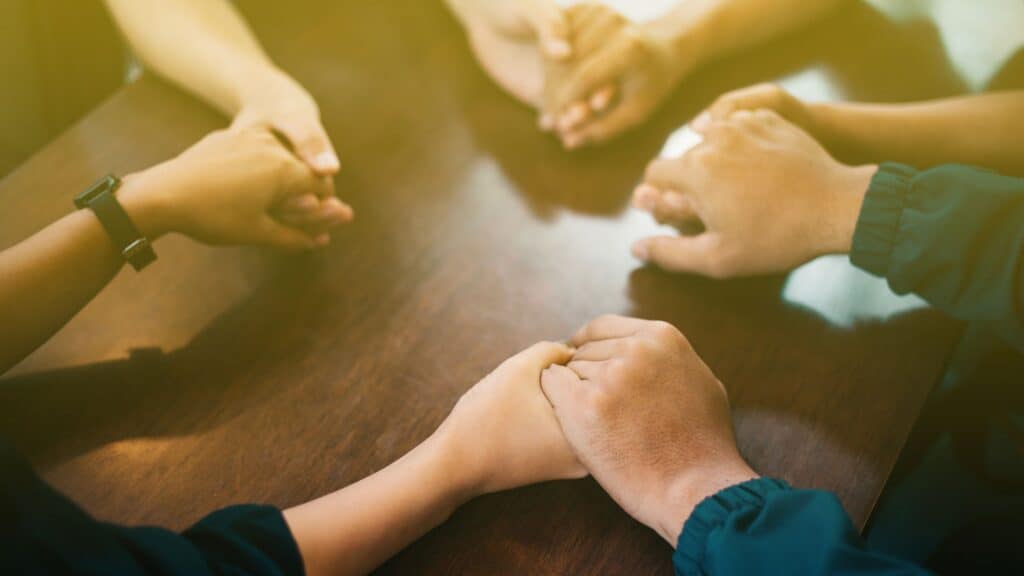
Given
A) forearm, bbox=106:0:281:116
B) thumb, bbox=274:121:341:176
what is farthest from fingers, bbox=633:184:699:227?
forearm, bbox=106:0:281:116

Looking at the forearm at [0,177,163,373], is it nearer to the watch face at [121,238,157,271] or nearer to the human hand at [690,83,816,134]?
the watch face at [121,238,157,271]

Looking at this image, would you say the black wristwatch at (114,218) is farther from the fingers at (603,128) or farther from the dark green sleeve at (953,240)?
the dark green sleeve at (953,240)

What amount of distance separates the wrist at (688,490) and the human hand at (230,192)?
1.31 feet

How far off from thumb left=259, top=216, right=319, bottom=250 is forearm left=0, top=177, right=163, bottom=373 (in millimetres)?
92

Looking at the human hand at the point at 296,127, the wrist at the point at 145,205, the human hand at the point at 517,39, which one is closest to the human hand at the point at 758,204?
the human hand at the point at 517,39

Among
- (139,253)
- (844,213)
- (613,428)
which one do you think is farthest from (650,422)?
(139,253)

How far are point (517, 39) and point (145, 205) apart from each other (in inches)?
17.6

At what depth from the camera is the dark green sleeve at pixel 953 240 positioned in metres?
0.52

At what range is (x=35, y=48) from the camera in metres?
0.79

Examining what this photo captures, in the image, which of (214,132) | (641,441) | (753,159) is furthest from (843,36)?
(214,132)

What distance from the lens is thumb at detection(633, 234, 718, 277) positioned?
0.61m

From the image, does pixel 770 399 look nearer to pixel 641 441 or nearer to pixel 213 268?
pixel 641 441

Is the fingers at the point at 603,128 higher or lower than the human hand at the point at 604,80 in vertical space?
lower

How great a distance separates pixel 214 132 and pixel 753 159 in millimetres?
551
